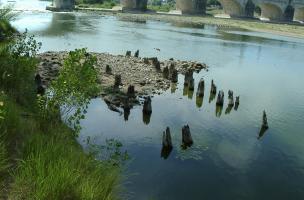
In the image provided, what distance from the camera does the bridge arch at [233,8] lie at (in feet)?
373

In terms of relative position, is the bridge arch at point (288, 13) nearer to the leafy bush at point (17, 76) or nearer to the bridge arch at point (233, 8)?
the bridge arch at point (233, 8)

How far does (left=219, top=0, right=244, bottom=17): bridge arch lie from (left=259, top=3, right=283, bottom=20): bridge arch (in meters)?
6.22

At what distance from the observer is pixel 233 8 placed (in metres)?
117

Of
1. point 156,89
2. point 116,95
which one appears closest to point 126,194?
point 116,95

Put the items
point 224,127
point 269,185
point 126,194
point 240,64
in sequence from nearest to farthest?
point 126,194
point 269,185
point 224,127
point 240,64

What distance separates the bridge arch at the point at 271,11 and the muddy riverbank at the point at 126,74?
86.8 metres

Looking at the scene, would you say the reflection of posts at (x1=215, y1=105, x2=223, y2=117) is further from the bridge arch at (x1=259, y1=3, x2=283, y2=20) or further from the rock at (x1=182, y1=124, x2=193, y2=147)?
the bridge arch at (x1=259, y1=3, x2=283, y2=20)

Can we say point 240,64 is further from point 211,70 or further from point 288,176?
point 288,176

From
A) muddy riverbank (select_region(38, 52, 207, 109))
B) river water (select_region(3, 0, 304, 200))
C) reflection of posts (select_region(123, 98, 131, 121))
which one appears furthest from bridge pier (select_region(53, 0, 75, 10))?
reflection of posts (select_region(123, 98, 131, 121))

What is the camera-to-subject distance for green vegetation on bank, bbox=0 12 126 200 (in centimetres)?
738

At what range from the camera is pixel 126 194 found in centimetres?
1169

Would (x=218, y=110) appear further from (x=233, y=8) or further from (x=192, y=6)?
(x=233, y=8)

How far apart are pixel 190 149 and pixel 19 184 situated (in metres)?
9.76

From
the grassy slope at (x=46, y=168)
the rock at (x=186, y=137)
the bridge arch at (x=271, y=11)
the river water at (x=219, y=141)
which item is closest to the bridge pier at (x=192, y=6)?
the bridge arch at (x=271, y=11)
